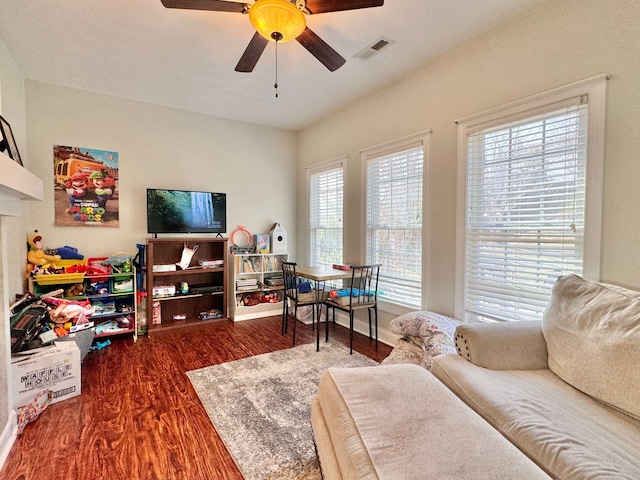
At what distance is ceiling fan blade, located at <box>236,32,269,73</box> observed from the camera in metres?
2.03

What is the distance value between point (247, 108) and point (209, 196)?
4.18ft

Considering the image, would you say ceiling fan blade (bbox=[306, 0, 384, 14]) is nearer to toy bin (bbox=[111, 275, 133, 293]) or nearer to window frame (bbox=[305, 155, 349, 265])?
window frame (bbox=[305, 155, 349, 265])

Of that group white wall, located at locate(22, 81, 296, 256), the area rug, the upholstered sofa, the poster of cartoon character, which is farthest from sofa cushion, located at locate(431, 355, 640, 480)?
the poster of cartoon character

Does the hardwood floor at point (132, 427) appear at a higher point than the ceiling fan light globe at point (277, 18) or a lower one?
lower

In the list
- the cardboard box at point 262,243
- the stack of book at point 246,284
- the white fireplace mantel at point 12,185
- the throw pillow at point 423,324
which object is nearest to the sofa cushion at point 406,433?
the throw pillow at point 423,324

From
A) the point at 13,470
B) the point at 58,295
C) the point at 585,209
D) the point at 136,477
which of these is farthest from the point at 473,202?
the point at 58,295

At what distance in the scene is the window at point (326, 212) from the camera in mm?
4164

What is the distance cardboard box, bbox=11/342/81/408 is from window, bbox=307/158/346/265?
2.89 meters

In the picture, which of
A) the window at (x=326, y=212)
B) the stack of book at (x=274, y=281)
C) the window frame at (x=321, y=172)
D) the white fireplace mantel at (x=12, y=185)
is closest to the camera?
the white fireplace mantel at (x=12, y=185)

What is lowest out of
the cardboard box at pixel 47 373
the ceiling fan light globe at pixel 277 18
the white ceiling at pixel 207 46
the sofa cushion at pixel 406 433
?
the cardboard box at pixel 47 373

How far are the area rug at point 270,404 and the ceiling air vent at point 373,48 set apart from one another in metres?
2.83

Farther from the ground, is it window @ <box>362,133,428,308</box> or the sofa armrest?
window @ <box>362,133,428,308</box>

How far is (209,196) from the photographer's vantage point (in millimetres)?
4168

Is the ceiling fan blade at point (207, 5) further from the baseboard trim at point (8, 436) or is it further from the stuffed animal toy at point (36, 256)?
the stuffed animal toy at point (36, 256)
